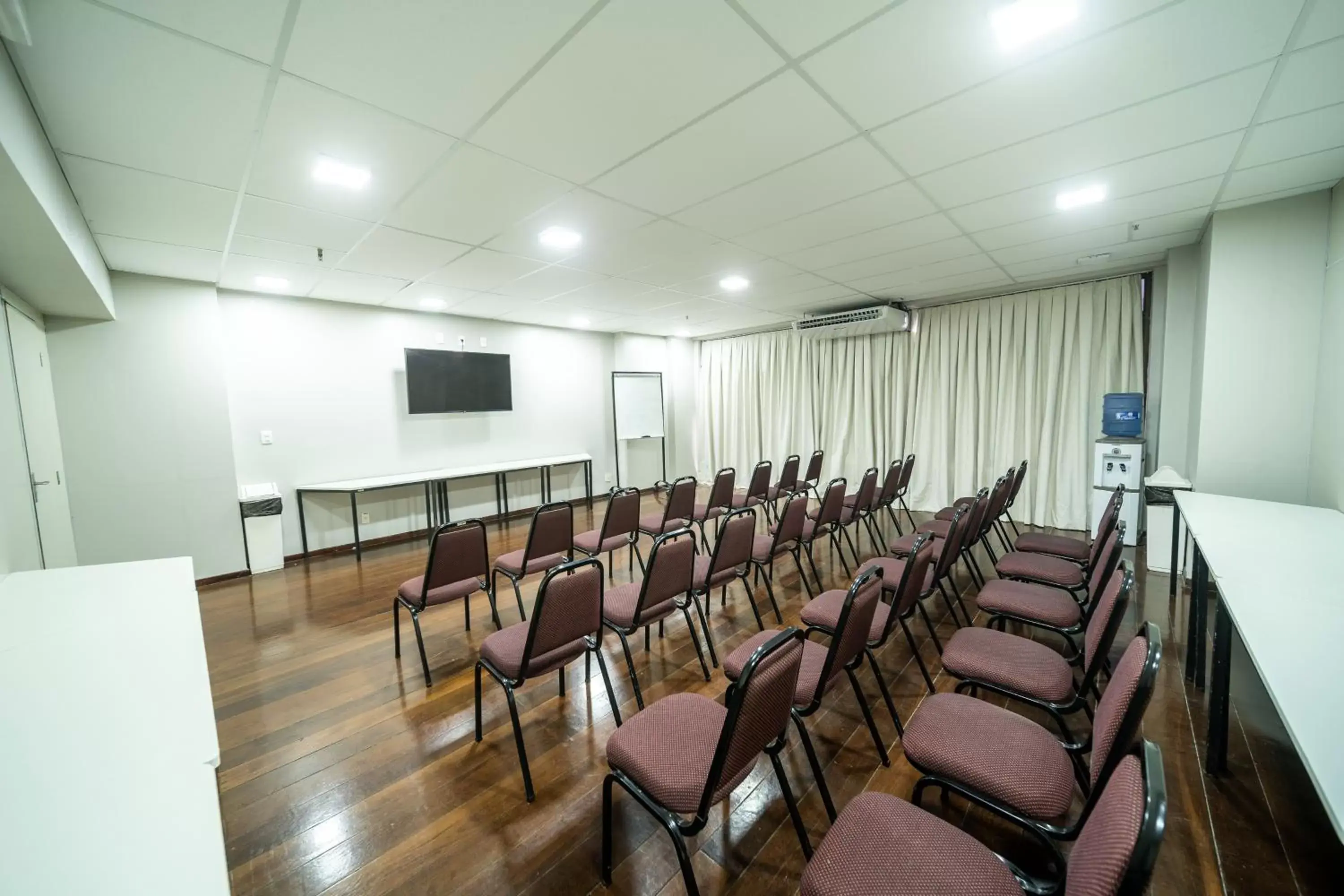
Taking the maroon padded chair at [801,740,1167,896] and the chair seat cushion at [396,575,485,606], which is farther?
the chair seat cushion at [396,575,485,606]

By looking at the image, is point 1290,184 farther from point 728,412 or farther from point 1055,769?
point 728,412

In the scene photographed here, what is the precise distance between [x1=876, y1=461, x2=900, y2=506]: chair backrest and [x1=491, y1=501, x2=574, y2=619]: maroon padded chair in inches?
120

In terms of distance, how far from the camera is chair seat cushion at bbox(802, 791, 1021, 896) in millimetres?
1020

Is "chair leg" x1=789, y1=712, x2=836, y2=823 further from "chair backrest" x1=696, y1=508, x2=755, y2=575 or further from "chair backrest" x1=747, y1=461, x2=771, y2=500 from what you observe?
"chair backrest" x1=747, y1=461, x2=771, y2=500

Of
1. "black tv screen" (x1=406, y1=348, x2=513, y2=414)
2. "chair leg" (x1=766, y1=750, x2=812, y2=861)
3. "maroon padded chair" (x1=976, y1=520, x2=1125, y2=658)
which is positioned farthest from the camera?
"black tv screen" (x1=406, y1=348, x2=513, y2=414)

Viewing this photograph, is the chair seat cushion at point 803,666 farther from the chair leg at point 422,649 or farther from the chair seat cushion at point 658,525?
the chair seat cushion at point 658,525

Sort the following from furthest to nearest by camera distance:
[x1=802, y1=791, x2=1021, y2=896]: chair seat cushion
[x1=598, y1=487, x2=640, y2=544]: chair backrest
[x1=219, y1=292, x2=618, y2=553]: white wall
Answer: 1. [x1=219, y1=292, x2=618, y2=553]: white wall
2. [x1=598, y1=487, x2=640, y2=544]: chair backrest
3. [x1=802, y1=791, x2=1021, y2=896]: chair seat cushion

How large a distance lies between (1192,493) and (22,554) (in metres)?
7.17

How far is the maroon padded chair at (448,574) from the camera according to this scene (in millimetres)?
2584

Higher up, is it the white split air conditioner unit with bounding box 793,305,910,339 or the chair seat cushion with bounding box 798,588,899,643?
the white split air conditioner unit with bounding box 793,305,910,339

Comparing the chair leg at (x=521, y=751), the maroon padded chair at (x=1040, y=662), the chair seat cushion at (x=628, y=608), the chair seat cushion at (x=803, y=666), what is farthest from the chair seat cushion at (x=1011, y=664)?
the chair leg at (x=521, y=751)

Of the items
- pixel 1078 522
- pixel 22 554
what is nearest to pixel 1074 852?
pixel 22 554

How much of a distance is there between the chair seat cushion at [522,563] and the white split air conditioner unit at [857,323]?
15.5 ft

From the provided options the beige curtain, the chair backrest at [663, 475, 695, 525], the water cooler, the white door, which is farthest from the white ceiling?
the chair backrest at [663, 475, 695, 525]
